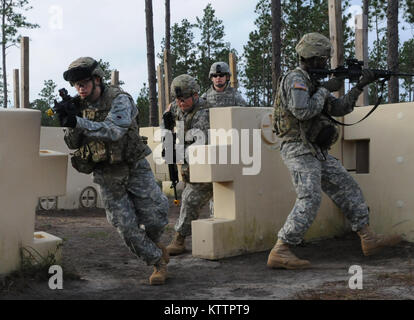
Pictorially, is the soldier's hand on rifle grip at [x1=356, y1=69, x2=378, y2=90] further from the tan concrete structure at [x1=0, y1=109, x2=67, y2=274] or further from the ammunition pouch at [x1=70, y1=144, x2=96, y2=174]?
the tan concrete structure at [x1=0, y1=109, x2=67, y2=274]

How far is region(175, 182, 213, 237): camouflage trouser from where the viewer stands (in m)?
6.12

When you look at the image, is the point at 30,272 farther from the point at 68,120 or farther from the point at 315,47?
the point at 315,47

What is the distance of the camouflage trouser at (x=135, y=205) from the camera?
4.52 m

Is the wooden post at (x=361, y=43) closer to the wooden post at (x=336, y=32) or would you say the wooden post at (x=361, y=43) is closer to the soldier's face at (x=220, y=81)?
the wooden post at (x=336, y=32)

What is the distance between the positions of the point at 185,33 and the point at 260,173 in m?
35.3

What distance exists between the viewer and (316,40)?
17.1 feet

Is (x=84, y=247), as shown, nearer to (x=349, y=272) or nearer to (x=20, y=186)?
(x=20, y=186)

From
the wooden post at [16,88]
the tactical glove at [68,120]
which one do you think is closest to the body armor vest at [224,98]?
the tactical glove at [68,120]

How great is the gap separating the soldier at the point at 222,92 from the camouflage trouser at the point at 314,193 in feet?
7.47

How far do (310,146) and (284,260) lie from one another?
1.03m

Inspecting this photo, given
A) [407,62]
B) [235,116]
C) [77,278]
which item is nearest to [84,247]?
[77,278]

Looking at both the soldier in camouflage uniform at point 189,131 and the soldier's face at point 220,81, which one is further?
the soldier's face at point 220,81

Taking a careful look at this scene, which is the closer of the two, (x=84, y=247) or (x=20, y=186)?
(x=20, y=186)

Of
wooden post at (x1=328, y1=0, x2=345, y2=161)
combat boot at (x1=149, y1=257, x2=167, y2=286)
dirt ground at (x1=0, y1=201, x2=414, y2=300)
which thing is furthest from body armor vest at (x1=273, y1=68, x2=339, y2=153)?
wooden post at (x1=328, y1=0, x2=345, y2=161)
